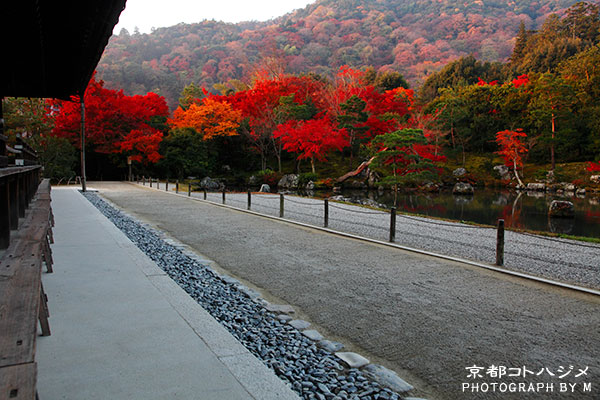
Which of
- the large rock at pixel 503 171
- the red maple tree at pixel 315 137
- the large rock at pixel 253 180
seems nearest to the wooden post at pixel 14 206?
the red maple tree at pixel 315 137

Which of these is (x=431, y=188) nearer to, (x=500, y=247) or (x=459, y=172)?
(x=459, y=172)

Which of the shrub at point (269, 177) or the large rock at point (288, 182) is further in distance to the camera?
the shrub at point (269, 177)

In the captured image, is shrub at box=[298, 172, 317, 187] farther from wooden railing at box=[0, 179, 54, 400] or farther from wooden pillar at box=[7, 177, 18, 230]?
wooden railing at box=[0, 179, 54, 400]

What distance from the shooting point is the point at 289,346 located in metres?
2.87

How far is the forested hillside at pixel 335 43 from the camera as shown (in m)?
64.3

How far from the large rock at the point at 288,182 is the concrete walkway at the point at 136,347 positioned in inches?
988

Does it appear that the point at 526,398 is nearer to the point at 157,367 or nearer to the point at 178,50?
the point at 157,367

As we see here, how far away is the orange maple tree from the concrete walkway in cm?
2923

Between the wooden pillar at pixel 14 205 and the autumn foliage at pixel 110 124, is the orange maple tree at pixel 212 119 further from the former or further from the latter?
the wooden pillar at pixel 14 205

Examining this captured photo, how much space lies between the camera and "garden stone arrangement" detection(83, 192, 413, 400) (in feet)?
7.63

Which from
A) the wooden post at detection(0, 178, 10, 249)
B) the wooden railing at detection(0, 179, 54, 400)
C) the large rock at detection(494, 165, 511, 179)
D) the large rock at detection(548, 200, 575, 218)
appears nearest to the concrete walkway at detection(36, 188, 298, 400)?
the wooden railing at detection(0, 179, 54, 400)

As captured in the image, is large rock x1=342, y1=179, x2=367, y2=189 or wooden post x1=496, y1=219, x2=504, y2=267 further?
large rock x1=342, y1=179, x2=367, y2=189

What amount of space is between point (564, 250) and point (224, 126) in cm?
2834

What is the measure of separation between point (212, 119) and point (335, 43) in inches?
2296
